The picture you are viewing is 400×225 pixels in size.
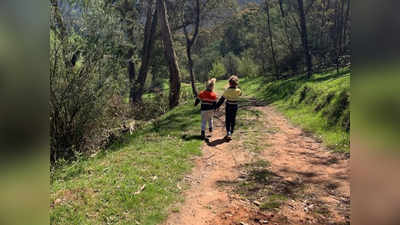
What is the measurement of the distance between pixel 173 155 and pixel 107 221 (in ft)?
10.5

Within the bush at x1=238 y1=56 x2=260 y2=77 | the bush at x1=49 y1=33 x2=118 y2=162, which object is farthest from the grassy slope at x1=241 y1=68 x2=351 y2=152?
the bush at x1=238 y1=56 x2=260 y2=77

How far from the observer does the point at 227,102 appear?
30.3 feet

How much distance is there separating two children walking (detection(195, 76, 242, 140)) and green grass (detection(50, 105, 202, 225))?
46.2 inches

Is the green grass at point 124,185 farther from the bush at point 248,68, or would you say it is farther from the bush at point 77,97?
the bush at point 248,68

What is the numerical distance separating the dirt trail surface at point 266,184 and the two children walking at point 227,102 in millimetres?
510

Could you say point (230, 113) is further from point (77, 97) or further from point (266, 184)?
point (77, 97)

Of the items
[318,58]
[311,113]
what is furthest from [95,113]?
[318,58]

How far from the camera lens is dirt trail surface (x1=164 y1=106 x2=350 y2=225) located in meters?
4.70

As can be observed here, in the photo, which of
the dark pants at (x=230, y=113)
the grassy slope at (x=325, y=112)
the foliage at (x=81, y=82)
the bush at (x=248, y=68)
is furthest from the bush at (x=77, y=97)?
the bush at (x=248, y=68)

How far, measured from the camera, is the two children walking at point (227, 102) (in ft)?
29.6

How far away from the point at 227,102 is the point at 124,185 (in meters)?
4.68

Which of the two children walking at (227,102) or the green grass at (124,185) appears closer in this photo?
the green grass at (124,185)
